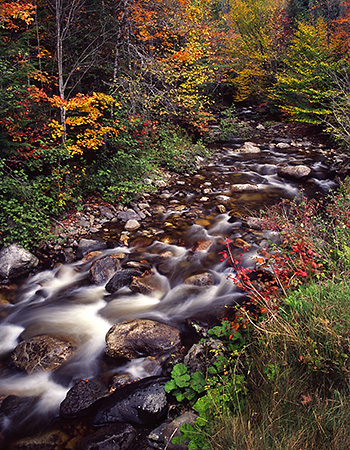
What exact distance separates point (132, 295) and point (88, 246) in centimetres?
192

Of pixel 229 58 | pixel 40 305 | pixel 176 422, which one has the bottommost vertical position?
pixel 40 305

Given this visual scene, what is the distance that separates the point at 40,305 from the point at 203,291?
295cm

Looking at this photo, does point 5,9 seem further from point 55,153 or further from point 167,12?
point 167,12

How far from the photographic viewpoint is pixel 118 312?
4809 mm

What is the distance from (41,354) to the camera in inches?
153

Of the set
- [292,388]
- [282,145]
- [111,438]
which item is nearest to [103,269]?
[111,438]

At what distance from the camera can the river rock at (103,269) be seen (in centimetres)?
558

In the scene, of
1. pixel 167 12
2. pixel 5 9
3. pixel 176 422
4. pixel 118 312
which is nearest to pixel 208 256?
pixel 118 312

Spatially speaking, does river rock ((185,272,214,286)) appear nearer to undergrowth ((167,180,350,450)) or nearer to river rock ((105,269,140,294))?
river rock ((105,269,140,294))

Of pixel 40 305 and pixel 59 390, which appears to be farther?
pixel 40 305

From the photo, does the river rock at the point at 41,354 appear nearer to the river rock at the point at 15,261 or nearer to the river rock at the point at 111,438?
the river rock at the point at 111,438

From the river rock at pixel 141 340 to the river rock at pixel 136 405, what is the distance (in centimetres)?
53

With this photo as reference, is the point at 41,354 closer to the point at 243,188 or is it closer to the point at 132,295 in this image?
the point at 132,295

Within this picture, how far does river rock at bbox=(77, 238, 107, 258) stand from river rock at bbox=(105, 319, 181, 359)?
8.45 feet
